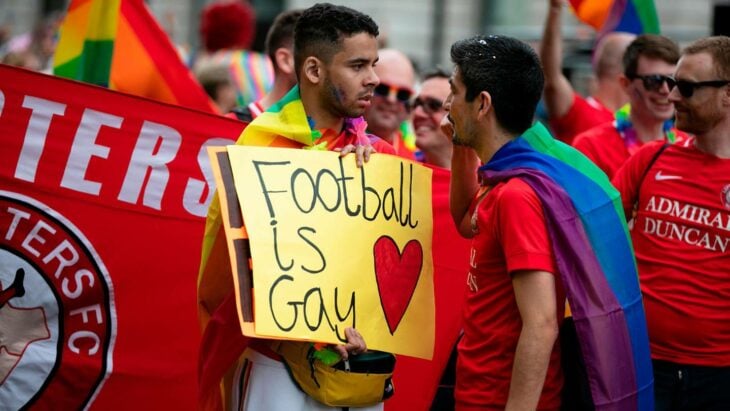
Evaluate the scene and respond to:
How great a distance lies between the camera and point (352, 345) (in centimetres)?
404

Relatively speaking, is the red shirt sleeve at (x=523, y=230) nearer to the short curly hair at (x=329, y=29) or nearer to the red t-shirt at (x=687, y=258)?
the short curly hair at (x=329, y=29)

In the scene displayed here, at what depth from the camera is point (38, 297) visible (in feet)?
16.4

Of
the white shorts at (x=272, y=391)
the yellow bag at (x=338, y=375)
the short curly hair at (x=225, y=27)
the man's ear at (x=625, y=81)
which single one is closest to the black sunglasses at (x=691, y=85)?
the man's ear at (x=625, y=81)

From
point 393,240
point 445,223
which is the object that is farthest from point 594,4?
point 393,240

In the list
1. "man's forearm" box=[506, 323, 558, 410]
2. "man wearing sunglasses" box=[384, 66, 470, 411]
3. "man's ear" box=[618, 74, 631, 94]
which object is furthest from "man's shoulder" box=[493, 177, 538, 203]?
"man's ear" box=[618, 74, 631, 94]

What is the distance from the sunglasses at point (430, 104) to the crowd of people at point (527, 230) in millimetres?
697

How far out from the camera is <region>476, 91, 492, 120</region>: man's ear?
4.08 m

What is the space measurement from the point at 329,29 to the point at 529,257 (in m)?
1.11

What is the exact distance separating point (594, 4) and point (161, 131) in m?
3.09

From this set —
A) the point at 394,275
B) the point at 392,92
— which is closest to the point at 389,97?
the point at 392,92

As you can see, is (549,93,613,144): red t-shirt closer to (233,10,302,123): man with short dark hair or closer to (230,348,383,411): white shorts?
(233,10,302,123): man with short dark hair

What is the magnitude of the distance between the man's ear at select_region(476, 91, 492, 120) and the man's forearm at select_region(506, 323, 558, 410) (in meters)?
0.74

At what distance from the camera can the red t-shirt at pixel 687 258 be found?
466 cm

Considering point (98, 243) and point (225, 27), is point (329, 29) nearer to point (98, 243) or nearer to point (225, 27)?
point (98, 243)
